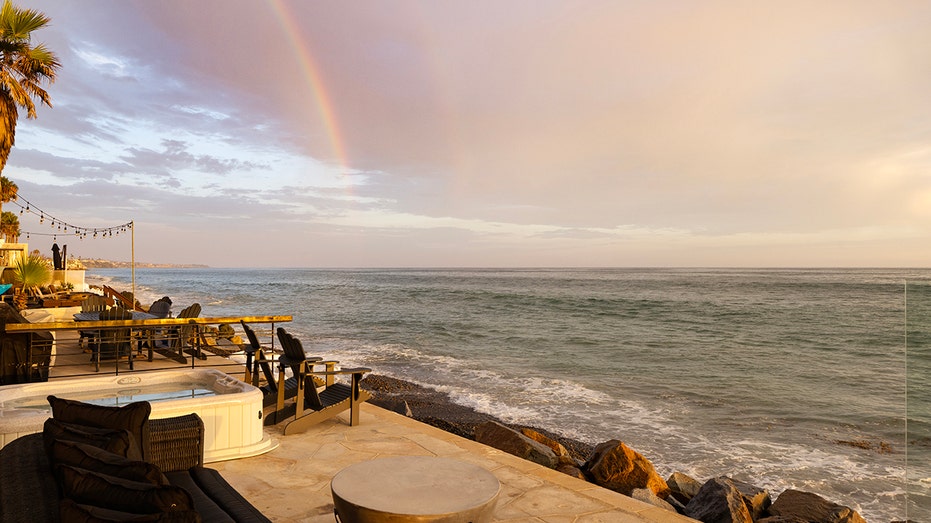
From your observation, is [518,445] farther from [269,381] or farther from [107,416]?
[107,416]

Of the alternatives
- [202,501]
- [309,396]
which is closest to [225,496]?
[202,501]

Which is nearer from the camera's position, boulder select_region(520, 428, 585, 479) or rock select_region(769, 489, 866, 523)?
rock select_region(769, 489, 866, 523)

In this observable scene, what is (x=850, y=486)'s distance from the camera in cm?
768

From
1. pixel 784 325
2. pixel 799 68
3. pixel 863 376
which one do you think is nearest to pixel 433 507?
pixel 863 376

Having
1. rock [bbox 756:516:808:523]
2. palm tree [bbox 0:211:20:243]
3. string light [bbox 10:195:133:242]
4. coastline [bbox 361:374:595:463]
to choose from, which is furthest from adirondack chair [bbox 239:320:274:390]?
palm tree [bbox 0:211:20:243]

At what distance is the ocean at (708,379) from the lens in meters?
7.46

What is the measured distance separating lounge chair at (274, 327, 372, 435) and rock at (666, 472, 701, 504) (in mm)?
3690

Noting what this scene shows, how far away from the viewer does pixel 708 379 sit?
1542 centimetres

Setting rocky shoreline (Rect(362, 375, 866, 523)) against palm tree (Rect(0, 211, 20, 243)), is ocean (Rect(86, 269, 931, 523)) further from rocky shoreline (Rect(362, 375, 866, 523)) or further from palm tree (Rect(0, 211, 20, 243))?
palm tree (Rect(0, 211, 20, 243))

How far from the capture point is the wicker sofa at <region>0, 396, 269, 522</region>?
179cm

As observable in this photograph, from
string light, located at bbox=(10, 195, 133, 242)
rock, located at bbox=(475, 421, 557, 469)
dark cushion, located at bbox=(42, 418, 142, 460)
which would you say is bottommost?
rock, located at bbox=(475, 421, 557, 469)

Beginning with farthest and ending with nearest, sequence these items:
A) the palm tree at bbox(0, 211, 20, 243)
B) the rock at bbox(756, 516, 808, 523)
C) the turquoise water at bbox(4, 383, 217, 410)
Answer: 1. the palm tree at bbox(0, 211, 20, 243)
2. the rock at bbox(756, 516, 808, 523)
3. the turquoise water at bbox(4, 383, 217, 410)

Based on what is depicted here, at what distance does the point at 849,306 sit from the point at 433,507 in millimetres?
45555

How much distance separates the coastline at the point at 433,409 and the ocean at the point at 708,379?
1.48 ft
